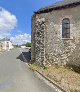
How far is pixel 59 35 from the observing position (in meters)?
17.2

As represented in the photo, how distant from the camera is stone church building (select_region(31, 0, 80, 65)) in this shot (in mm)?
16609

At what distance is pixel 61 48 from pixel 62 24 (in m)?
2.43

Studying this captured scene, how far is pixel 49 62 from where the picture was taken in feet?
57.2

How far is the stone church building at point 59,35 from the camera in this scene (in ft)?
54.5

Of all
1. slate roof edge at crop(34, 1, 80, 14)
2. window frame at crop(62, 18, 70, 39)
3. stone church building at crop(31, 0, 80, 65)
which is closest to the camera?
slate roof edge at crop(34, 1, 80, 14)

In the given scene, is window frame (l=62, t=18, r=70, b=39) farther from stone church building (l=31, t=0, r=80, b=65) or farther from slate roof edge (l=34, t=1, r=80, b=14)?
slate roof edge (l=34, t=1, r=80, b=14)

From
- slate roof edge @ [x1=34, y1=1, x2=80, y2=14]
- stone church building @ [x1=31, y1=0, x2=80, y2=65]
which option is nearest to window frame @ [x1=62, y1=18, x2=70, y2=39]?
stone church building @ [x1=31, y1=0, x2=80, y2=65]

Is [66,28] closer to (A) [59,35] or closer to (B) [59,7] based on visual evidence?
(A) [59,35]

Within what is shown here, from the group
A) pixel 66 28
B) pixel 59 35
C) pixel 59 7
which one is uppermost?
pixel 59 7

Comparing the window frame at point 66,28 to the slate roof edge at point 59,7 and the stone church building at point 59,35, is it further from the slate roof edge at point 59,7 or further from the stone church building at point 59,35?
the slate roof edge at point 59,7

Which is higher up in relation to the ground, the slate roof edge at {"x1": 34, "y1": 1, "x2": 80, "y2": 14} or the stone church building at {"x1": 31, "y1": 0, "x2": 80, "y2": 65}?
the slate roof edge at {"x1": 34, "y1": 1, "x2": 80, "y2": 14}

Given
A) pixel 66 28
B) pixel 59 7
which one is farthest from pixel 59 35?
pixel 59 7

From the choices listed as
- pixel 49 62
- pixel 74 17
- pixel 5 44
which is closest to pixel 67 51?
pixel 49 62

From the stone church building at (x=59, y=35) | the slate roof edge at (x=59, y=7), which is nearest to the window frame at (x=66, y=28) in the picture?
the stone church building at (x=59, y=35)
